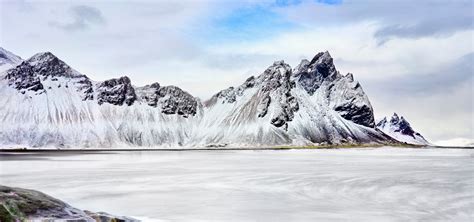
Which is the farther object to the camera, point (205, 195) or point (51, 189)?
point (51, 189)

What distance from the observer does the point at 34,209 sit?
16312mm

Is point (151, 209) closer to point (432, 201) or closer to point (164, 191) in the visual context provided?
point (164, 191)

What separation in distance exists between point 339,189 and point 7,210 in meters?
23.2

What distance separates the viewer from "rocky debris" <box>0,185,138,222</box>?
15.4 m

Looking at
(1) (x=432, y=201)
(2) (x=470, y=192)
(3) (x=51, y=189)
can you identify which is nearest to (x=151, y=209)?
(3) (x=51, y=189)

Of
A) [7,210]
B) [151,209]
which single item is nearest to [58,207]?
[7,210]

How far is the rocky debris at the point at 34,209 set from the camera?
50.5ft

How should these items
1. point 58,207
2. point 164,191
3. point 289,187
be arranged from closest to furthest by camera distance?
point 58,207, point 164,191, point 289,187

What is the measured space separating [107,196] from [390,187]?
20327mm

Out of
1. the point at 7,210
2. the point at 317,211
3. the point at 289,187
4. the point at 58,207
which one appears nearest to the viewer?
the point at 7,210

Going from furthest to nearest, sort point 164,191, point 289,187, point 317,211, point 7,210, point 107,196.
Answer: point 289,187 → point 164,191 → point 107,196 → point 317,211 → point 7,210

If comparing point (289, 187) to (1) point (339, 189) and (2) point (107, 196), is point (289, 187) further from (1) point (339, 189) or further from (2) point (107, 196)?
(2) point (107, 196)

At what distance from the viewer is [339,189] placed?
32.6 metres

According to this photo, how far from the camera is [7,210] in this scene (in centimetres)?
1527
